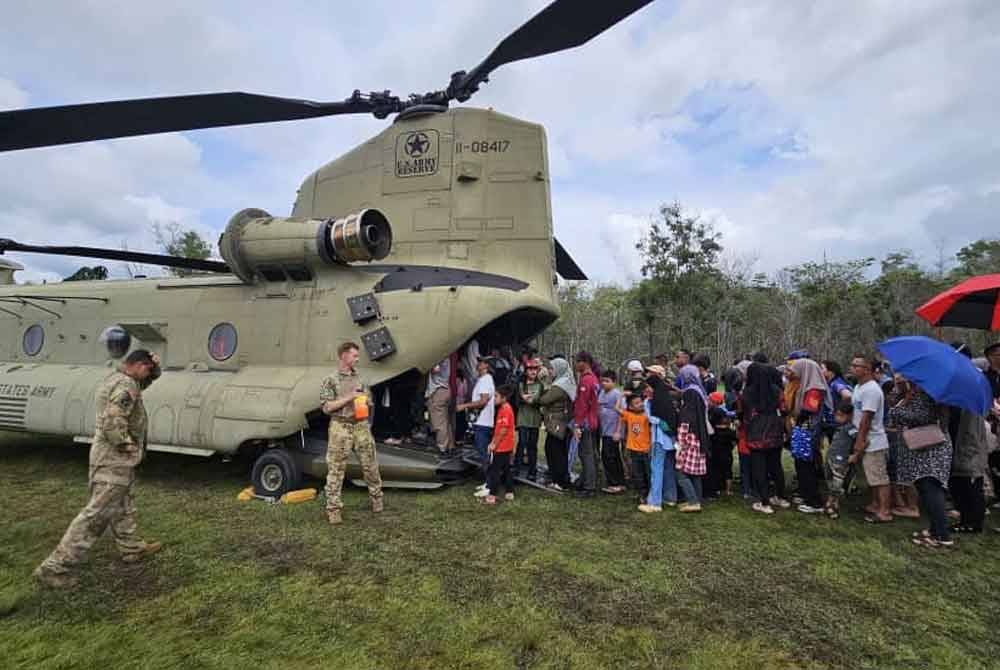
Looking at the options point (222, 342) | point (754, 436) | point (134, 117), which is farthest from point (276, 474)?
point (754, 436)

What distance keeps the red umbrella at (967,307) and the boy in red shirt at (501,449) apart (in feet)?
15.3

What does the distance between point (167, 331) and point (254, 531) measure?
4.05 meters

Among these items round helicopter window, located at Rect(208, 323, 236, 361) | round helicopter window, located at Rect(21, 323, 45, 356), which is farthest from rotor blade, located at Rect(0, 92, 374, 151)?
round helicopter window, located at Rect(21, 323, 45, 356)

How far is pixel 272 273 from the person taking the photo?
725 cm

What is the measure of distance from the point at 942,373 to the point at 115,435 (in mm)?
6612

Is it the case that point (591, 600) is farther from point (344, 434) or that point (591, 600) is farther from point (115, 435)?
point (115, 435)

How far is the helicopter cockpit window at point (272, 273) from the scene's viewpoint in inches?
283

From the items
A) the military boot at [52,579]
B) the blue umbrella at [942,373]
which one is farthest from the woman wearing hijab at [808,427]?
the military boot at [52,579]

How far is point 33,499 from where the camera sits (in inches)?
248

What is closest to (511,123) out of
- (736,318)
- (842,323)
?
(736,318)

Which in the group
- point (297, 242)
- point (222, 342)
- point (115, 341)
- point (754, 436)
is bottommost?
point (754, 436)

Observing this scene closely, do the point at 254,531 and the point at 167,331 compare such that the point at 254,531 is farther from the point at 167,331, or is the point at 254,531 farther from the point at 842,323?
the point at 842,323

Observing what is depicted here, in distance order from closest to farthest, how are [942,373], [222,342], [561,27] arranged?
[942,373], [561,27], [222,342]

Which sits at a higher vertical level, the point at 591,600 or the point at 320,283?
the point at 320,283
